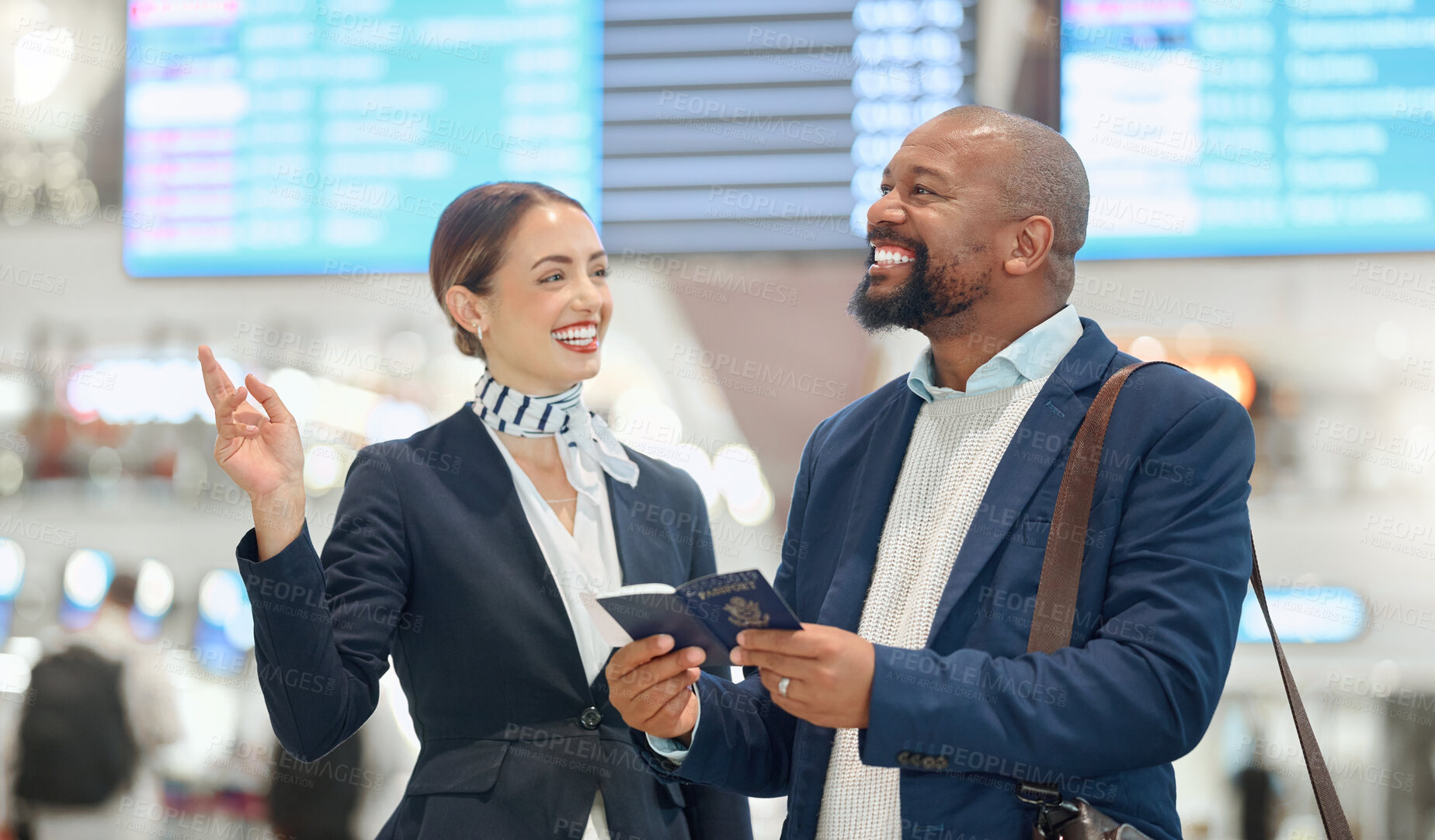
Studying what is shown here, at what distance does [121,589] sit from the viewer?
3975 mm

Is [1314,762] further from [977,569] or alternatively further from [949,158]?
[949,158]

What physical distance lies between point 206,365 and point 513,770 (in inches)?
34.0

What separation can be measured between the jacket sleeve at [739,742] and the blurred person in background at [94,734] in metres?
2.69

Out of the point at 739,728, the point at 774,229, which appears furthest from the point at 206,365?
the point at 774,229

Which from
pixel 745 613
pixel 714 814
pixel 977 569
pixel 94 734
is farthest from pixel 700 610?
pixel 94 734

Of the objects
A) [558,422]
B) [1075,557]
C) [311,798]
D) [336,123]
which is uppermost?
[336,123]

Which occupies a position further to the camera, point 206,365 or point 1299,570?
point 1299,570

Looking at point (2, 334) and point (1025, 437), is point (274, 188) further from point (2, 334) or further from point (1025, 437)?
point (1025, 437)

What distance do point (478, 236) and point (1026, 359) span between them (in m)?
1.16

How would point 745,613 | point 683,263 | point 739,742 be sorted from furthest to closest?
1. point 683,263
2. point 739,742
3. point 745,613

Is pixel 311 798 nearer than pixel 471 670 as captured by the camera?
No

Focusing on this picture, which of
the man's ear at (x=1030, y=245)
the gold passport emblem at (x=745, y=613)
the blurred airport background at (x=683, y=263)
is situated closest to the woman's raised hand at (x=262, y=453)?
the gold passport emblem at (x=745, y=613)

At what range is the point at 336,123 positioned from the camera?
395 cm

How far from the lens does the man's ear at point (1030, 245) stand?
1925mm
